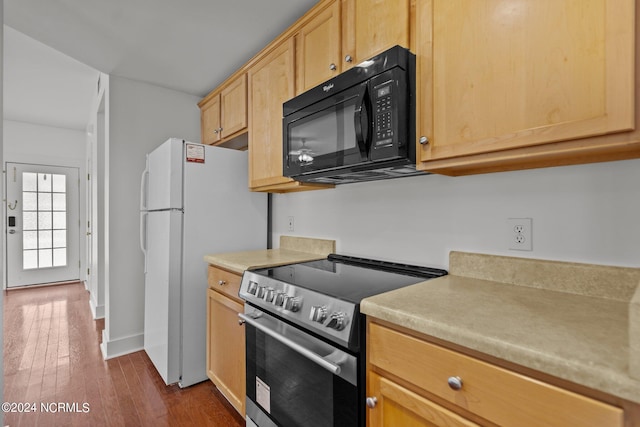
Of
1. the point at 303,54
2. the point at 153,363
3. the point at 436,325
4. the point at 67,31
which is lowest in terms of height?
the point at 153,363

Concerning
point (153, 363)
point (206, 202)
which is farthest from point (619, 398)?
point (153, 363)

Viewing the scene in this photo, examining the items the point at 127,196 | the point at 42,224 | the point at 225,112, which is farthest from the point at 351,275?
the point at 42,224

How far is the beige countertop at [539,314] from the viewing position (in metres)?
0.59

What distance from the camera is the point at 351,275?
147cm

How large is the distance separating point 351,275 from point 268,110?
1207 millimetres

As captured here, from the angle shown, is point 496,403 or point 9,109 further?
point 9,109

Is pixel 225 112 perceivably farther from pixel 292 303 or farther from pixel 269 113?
pixel 292 303

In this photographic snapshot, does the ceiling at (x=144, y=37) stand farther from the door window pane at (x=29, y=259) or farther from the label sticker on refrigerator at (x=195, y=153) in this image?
the door window pane at (x=29, y=259)

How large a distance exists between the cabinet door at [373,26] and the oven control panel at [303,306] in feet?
3.47

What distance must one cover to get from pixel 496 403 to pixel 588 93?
2.72 feet

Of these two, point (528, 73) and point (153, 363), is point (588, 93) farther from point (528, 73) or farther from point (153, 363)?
point (153, 363)

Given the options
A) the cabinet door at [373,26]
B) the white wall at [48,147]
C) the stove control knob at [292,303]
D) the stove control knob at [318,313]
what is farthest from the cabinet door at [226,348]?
the white wall at [48,147]

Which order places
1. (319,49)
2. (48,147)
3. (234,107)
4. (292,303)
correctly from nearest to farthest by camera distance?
1. (292,303)
2. (319,49)
3. (234,107)
4. (48,147)

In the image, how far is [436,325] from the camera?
784 mm
